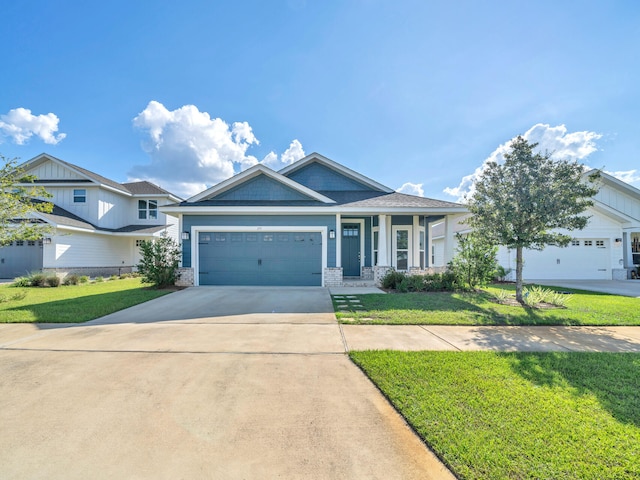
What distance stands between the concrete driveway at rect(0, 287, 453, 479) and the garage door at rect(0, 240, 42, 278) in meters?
15.2

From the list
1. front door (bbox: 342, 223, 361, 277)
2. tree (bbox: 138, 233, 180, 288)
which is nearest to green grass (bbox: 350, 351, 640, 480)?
tree (bbox: 138, 233, 180, 288)

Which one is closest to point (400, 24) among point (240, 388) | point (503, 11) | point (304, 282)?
point (503, 11)

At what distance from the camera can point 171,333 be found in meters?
5.62

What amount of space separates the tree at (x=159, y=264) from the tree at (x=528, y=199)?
11.5 metres

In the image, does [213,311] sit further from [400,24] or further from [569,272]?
[569,272]

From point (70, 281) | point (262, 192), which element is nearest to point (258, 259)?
point (262, 192)

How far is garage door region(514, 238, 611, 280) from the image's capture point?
1561 cm

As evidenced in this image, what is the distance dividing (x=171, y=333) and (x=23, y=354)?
2099 millimetres

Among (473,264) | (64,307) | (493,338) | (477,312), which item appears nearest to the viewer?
(493,338)

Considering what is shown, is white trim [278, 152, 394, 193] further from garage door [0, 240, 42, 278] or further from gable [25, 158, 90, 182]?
garage door [0, 240, 42, 278]

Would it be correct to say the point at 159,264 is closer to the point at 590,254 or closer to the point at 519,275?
the point at 519,275

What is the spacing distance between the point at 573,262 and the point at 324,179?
14.8 meters

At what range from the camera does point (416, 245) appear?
1364 cm

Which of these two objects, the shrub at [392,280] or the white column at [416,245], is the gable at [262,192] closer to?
the shrub at [392,280]
